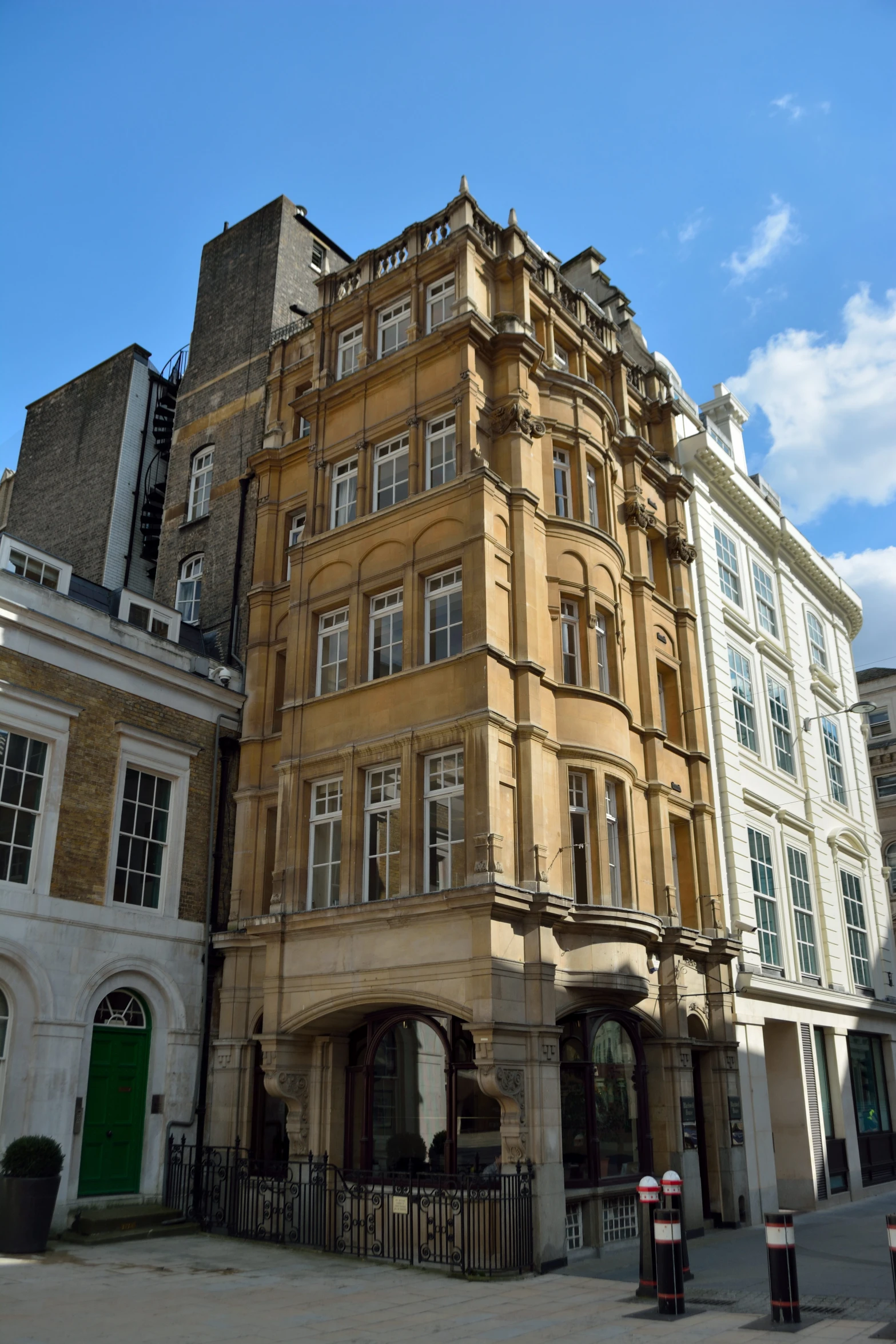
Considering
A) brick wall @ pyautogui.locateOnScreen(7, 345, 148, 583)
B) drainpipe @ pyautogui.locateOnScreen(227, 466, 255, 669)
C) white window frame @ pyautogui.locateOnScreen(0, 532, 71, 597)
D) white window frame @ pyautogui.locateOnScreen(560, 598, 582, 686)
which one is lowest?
white window frame @ pyautogui.locateOnScreen(560, 598, 582, 686)

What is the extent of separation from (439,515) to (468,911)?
7.24 metres

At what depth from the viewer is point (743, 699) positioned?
85.5 ft

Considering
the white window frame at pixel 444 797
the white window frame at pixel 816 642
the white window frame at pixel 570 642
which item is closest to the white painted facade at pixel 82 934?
the white window frame at pixel 444 797

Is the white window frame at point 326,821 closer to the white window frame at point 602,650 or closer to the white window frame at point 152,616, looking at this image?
the white window frame at point 152,616

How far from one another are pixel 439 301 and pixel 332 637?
7.26 m

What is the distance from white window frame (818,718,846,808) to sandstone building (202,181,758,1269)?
356 inches

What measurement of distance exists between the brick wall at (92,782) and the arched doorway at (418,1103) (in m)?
4.99

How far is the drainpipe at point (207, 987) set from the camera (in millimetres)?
18797

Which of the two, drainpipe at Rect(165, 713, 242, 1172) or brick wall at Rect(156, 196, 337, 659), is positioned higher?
brick wall at Rect(156, 196, 337, 659)

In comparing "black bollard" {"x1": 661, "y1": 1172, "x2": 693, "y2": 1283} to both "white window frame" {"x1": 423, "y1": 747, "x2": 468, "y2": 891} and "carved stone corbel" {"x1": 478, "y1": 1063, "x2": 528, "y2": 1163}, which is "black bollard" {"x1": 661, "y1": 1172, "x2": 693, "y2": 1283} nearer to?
"carved stone corbel" {"x1": 478, "y1": 1063, "x2": 528, "y2": 1163}

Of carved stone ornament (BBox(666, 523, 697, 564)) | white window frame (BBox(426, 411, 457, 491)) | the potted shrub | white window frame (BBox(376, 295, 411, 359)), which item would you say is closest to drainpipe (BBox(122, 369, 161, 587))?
white window frame (BBox(376, 295, 411, 359))

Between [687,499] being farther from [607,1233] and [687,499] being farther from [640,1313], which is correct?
[640,1313]

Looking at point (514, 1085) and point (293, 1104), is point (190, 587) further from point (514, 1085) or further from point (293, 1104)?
point (514, 1085)

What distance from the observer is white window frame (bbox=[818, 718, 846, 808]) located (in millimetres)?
31047
